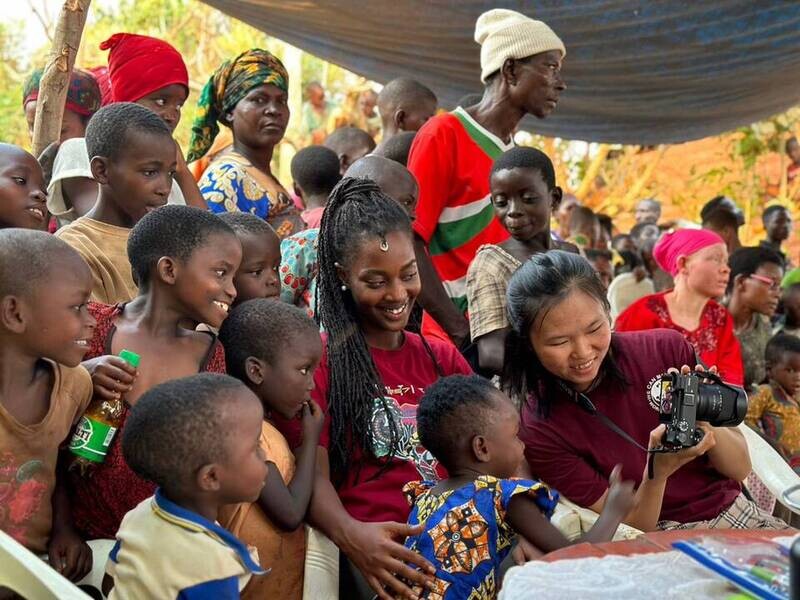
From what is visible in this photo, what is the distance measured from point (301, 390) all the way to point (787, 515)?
6.76ft

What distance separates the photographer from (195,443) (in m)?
2.15

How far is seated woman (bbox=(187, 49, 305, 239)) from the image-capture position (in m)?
4.06

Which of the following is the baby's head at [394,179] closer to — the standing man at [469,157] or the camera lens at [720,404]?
the standing man at [469,157]

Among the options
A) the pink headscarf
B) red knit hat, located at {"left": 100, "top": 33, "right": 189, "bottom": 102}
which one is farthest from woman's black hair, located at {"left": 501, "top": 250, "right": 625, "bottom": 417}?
the pink headscarf

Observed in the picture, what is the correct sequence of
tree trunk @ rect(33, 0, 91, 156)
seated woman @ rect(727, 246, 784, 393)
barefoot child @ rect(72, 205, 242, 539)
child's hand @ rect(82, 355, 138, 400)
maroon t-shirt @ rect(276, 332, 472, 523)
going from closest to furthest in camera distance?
child's hand @ rect(82, 355, 138, 400)
barefoot child @ rect(72, 205, 242, 539)
maroon t-shirt @ rect(276, 332, 472, 523)
tree trunk @ rect(33, 0, 91, 156)
seated woman @ rect(727, 246, 784, 393)

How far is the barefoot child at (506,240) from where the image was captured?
12.0ft

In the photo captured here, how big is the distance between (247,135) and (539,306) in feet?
6.01

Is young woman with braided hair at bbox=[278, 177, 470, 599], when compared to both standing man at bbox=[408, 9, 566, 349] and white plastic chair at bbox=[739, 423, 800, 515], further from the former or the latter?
white plastic chair at bbox=[739, 423, 800, 515]

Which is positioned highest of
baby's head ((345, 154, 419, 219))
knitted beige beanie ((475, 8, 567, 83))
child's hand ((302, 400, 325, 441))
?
knitted beige beanie ((475, 8, 567, 83))

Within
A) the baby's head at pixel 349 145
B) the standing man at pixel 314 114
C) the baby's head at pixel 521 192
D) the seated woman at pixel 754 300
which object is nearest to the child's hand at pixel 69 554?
the baby's head at pixel 521 192

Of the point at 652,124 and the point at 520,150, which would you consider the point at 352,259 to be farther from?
the point at 652,124

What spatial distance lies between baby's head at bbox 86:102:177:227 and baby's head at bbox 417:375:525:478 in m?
1.06

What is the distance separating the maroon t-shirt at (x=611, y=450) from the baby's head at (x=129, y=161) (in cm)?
127

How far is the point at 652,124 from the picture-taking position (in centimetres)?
666
